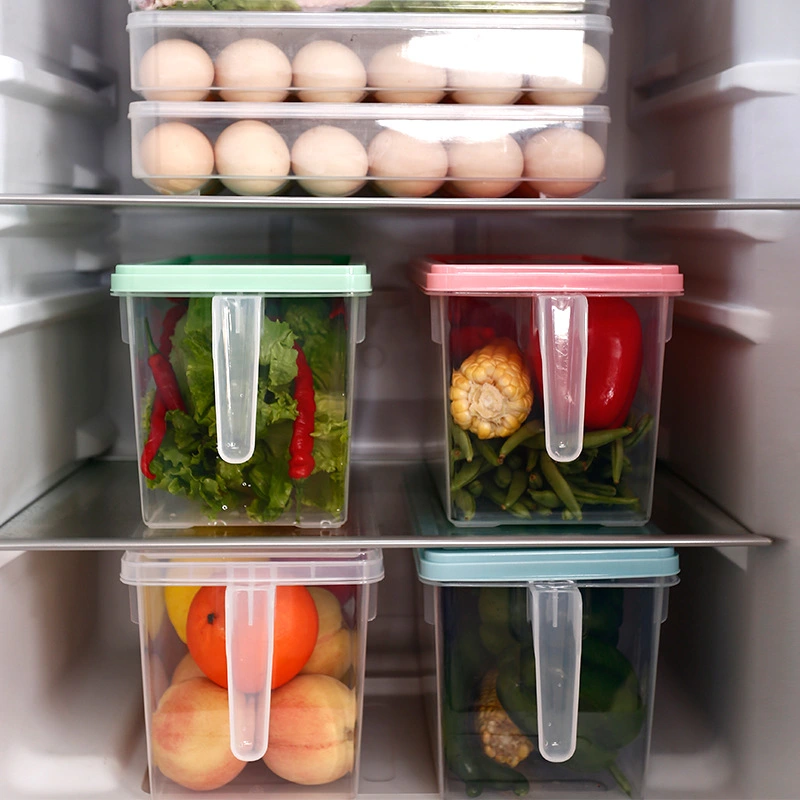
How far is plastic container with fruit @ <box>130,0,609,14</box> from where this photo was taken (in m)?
1.02

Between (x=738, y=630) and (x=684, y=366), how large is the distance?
1.29ft

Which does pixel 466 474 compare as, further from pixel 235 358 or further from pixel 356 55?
pixel 356 55

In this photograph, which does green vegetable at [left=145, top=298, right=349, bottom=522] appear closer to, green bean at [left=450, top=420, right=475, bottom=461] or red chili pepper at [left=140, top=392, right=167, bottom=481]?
red chili pepper at [left=140, top=392, right=167, bottom=481]

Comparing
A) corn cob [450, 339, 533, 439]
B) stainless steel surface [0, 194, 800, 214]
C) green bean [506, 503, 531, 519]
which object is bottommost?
green bean [506, 503, 531, 519]

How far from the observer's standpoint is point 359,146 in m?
1.04

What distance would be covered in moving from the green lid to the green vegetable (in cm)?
3

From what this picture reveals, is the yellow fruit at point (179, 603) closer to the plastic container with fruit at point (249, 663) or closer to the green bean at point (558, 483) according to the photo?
the plastic container with fruit at point (249, 663)

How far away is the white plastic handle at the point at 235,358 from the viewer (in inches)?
39.6

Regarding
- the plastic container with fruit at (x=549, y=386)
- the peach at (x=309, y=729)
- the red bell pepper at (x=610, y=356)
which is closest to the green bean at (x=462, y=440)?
the plastic container with fruit at (x=549, y=386)

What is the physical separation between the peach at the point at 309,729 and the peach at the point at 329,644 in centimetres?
1

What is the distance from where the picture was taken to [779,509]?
3.40ft

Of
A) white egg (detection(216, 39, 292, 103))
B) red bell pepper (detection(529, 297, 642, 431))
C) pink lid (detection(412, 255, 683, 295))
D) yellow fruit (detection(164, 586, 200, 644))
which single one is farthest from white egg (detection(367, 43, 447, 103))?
yellow fruit (detection(164, 586, 200, 644))

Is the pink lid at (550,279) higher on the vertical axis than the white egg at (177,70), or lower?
lower

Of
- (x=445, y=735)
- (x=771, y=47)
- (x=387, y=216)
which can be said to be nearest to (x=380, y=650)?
(x=445, y=735)
